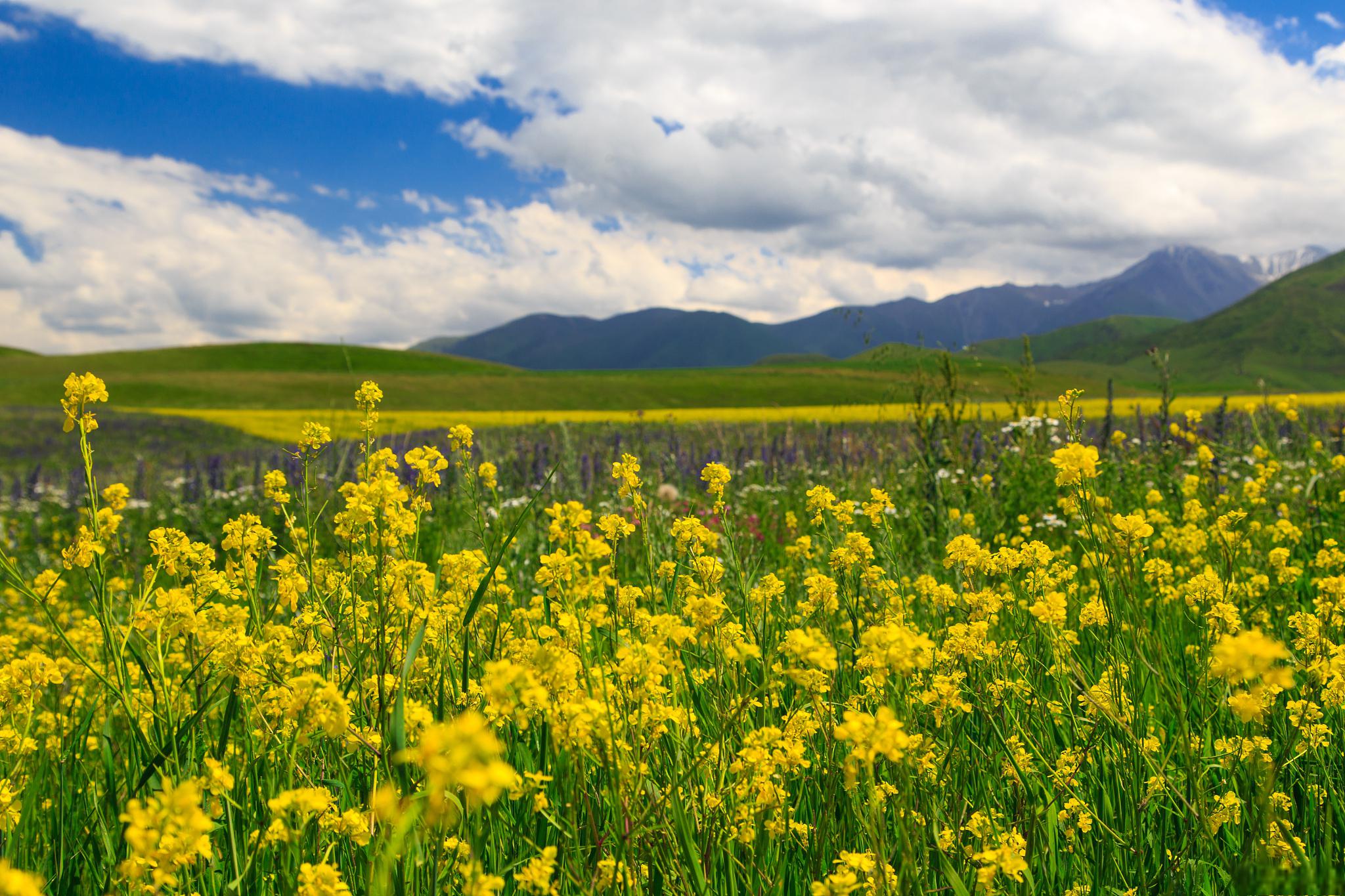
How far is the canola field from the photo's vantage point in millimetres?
1604

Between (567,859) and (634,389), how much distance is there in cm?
7675

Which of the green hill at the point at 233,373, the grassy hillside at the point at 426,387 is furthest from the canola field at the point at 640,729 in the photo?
the grassy hillside at the point at 426,387

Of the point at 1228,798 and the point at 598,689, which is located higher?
the point at 598,689

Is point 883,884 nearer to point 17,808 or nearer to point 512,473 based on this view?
point 17,808

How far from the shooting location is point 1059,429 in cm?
909

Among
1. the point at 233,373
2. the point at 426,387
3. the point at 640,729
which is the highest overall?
the point at 233,373

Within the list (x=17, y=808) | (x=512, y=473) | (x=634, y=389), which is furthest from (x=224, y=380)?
(x=17, y=808)

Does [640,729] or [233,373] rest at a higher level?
[233,373]

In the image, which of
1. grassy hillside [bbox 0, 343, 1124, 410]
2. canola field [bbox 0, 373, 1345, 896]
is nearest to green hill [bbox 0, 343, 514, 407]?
grassy hillside [bbox 0, 343, 1124, 410]

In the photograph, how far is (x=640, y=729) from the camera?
186 centimetres

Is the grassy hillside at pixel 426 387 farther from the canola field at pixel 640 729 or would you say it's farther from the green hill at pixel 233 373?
the canola field at pixel 640 729

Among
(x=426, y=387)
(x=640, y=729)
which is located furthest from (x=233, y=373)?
(x=640, y=729)

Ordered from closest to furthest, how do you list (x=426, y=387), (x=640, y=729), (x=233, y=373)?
1. (x=640, y=729)
2. (x=426, y=387)
3. (x=233, y=373)

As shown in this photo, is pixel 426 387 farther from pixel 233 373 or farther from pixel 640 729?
pixel 640 729
